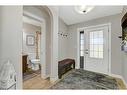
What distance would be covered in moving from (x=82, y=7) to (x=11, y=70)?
6.74 feet

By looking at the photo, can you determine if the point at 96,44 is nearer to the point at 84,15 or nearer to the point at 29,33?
the point at 84,15

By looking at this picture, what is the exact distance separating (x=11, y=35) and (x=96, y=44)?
367 centimetres

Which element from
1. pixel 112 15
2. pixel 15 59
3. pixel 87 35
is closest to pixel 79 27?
pixel 87 35

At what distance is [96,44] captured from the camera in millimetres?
4617

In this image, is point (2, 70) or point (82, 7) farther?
point (82, 7)

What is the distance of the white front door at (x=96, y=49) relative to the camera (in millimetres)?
4281

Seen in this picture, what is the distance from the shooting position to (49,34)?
3.73 meters

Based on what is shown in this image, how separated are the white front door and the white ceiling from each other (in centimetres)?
51

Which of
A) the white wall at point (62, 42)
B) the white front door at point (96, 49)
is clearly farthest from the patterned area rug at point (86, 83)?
the white wall at point (62, 42)

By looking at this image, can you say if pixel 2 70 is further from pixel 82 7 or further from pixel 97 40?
pixel 97 40

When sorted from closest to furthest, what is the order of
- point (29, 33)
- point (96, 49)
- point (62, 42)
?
point (96, 49) < point (62, 42) < point (29, 33)

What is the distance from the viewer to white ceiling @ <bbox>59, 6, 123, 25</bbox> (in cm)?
369

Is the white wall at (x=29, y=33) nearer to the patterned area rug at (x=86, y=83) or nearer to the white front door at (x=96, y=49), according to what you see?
the white front door at (x=96, y=49)

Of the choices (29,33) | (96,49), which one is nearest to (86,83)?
(96,49)
